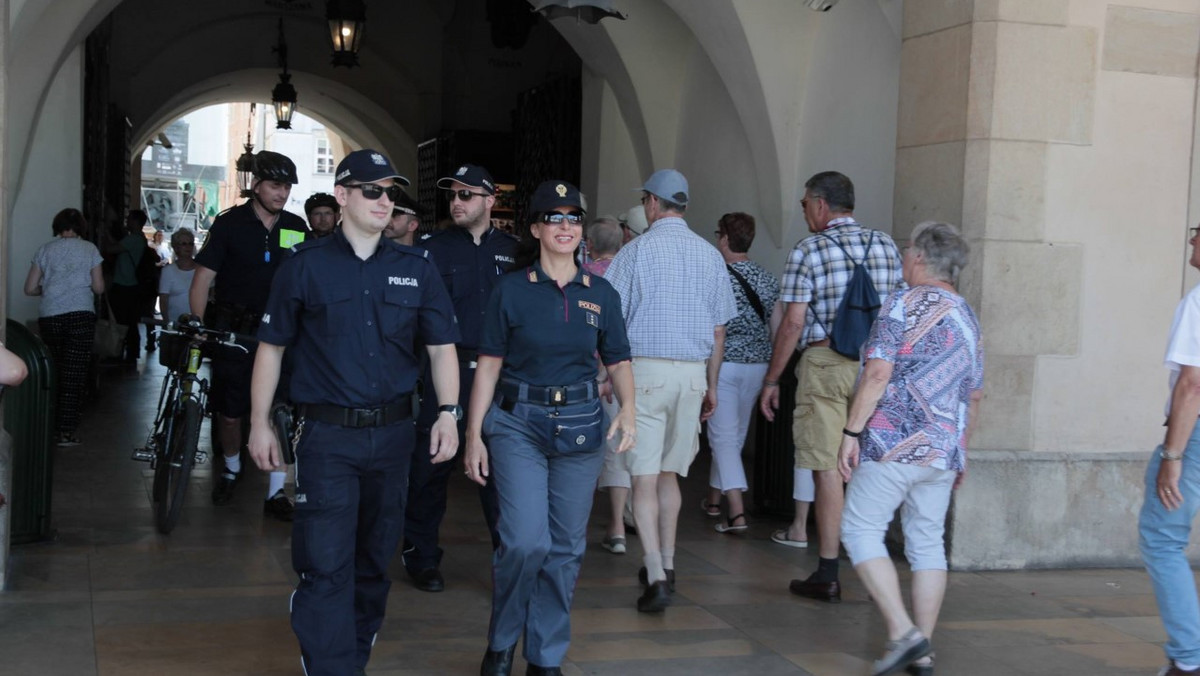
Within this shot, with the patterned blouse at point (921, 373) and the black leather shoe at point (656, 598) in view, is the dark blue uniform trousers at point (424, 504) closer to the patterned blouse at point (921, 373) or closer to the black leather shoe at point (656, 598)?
the black leather shoe at point (656, 598)

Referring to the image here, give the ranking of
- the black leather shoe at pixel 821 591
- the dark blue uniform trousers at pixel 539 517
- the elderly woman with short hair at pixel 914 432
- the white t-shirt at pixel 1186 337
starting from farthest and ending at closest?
the black leather shoe at pixel 821 591 → the elderly woman with short hair at pixel 914 432 → the white t-shirt at pixel 1186 337 → the dark blue uniform trousers at pixel 539 517

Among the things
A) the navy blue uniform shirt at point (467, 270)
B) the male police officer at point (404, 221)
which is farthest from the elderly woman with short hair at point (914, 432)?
the male police officer at point (404, 221)

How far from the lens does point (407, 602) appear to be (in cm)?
547

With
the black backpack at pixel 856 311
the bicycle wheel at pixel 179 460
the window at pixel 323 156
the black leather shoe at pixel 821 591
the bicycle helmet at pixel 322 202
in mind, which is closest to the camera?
the black leather shoe at pixel 821 591

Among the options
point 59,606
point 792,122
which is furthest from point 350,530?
point 792,122

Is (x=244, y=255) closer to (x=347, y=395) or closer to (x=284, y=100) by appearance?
(x=347, y=395)

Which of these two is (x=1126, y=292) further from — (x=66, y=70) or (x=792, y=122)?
(x=66, y=70)

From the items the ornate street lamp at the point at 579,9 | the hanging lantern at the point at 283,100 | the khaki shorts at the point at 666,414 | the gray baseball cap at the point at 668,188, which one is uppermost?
the hanging lantern at the point at 283,100

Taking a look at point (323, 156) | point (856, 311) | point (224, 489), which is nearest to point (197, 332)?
point (224, 489)

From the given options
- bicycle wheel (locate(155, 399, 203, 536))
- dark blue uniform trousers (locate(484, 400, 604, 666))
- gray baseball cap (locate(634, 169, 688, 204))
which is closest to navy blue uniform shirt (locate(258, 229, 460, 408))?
dark blue uniform trousers (locate(484, 400, 604, 666))

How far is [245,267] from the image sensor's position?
272 inches

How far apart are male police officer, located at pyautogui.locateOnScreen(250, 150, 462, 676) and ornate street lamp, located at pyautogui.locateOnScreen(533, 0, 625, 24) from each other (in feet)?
12.4

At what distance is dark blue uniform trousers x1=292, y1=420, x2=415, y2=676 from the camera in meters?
4.03

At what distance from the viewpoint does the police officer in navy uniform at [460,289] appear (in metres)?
5.54
